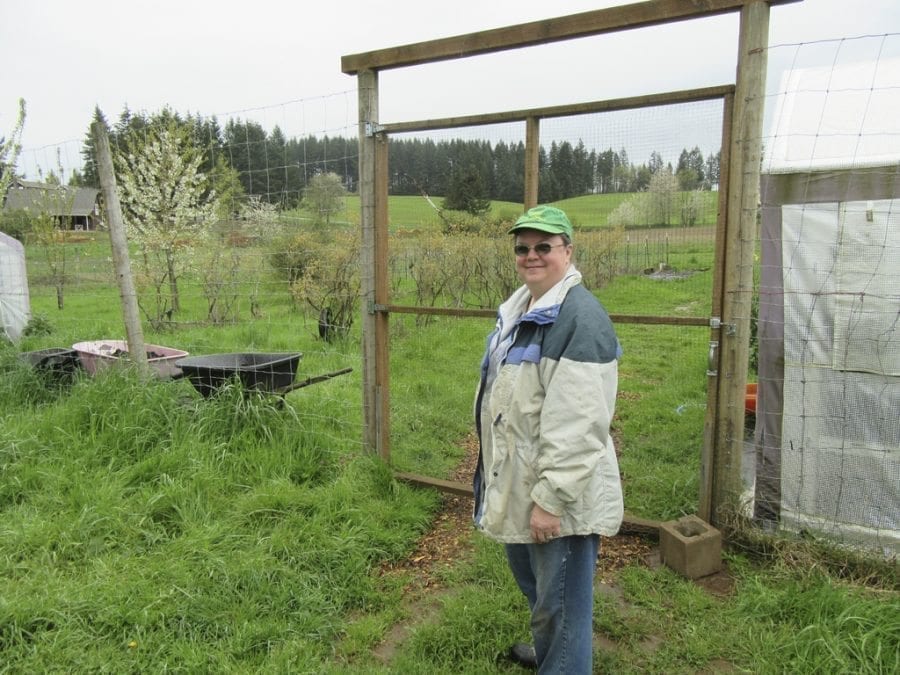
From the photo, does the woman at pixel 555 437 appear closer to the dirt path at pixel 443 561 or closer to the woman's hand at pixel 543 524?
the woman's hand at pixel 543 524

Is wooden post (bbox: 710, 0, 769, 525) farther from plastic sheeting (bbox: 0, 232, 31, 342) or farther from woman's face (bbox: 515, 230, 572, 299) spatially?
plastic sheeting (bbox: 0, 232, 31, 342)

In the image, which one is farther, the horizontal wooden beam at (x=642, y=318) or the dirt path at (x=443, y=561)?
the horizontal wooden beam at (x=642, y=318)

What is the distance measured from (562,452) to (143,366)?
13.3 ft

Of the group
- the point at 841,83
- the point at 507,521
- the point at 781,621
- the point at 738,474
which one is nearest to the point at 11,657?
the point at 507,521

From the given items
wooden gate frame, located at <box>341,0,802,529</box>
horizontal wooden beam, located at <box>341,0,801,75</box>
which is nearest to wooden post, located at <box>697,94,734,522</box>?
wooden gate frame, located at <box>341,0,802,529</box>

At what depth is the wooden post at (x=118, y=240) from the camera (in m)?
4.41

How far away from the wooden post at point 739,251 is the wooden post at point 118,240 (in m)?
4.27

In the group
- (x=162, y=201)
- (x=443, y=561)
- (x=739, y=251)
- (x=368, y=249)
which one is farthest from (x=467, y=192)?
(x=162, y=201)

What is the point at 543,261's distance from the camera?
193 cm

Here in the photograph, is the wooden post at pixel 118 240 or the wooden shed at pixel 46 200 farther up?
the wooden shed at pixel 46 200

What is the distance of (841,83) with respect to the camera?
3482 mm

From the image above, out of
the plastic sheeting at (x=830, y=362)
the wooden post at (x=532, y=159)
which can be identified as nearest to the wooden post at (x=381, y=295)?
the wooden post at (x=532, y=159)

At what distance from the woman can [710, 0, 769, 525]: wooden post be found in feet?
4.69

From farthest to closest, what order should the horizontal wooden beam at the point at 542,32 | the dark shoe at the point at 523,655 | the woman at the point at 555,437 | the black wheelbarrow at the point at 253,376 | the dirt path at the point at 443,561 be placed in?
the black wheelbarrow at the point at 253,376, the horizontal wooden beam at the point at 542,32, the dirt path at the point at 443,561, the dark shoe at the point at 523,655, the woman at the point at 555,437
